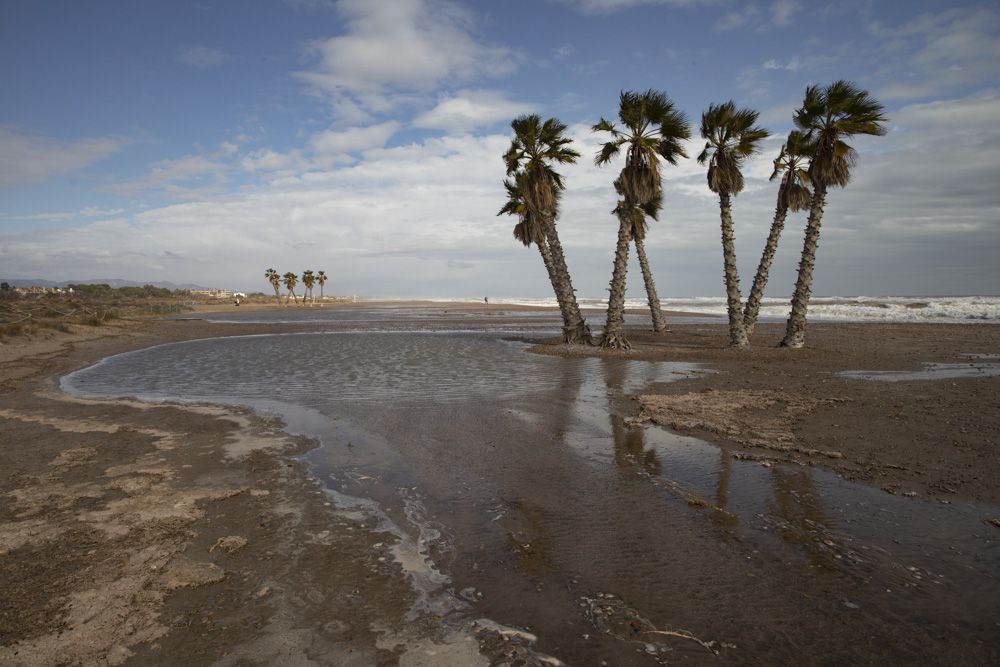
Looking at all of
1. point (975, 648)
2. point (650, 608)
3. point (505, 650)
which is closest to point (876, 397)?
point (975, 648)

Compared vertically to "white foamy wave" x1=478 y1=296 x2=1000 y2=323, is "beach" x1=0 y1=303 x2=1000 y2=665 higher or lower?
lower

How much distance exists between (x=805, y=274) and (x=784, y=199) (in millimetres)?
4882

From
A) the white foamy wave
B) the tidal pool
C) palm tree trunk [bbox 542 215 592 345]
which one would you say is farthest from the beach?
the white foamy wave

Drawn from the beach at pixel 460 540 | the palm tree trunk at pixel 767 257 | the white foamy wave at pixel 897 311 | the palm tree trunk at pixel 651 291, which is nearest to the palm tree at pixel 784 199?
the palm tree trunk at pixel 767 257

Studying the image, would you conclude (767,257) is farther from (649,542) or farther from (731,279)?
(649,542)

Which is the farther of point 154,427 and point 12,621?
point 154,427

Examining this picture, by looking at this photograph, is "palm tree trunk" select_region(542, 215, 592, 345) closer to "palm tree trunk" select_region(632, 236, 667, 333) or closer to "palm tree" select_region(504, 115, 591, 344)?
"palm tree" select_region(504, 115, 591, 344)

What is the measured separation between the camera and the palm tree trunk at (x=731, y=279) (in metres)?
23.7

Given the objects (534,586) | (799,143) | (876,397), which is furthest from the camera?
(799,143)

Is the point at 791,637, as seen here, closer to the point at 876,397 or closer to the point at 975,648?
the point at 975,648

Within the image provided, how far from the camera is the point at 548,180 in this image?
1040 inches

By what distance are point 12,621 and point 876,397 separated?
49.0 feet

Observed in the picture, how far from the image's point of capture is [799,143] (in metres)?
24.7

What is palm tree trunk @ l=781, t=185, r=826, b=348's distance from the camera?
22.5m
